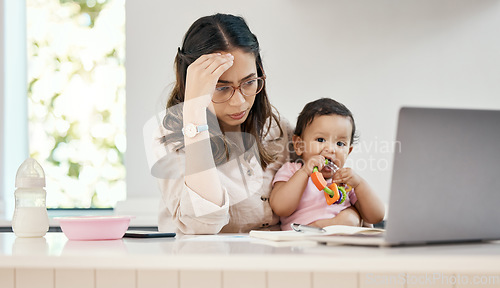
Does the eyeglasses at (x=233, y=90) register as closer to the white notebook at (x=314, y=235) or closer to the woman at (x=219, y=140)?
the woman at (x=219, y=140)

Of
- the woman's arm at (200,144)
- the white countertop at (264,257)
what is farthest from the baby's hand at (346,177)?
the white countertop at (264,257)

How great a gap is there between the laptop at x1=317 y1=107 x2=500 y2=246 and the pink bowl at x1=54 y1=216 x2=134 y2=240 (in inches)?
18.9

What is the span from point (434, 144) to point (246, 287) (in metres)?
0.46

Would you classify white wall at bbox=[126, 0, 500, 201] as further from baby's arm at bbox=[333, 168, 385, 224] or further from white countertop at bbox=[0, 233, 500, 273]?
white countertop at bbox=[0, 233, 500, 273]

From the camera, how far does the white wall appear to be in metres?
2.65

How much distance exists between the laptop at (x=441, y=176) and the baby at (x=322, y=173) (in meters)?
0.78

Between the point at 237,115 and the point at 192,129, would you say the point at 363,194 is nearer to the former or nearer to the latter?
the point at 237,115

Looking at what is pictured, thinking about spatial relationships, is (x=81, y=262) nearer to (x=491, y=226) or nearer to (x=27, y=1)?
(x=491, y=226)

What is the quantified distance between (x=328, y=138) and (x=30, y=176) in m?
0.92

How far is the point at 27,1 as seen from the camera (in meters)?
2.88

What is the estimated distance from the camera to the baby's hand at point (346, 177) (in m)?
1.69

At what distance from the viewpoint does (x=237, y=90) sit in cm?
162

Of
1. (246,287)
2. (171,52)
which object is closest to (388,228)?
(246,287)

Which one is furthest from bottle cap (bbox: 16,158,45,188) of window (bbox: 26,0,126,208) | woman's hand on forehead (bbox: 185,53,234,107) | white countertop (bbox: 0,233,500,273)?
window (bbox: 26,0,126,208)
